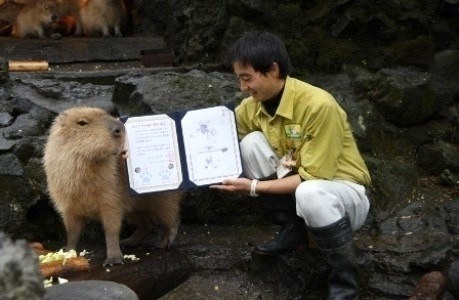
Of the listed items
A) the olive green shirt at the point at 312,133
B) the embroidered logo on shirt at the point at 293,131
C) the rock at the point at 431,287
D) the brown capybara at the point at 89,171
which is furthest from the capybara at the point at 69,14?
the rock at the point at 431,287

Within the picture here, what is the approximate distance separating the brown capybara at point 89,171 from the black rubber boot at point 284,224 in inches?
37.6

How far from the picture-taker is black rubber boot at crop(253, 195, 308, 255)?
4.54 meters

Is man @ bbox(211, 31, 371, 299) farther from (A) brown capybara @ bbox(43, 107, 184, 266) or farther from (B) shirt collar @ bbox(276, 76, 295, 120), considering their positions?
(A) brown capybara @ bbox(43, 107, 184, 266)

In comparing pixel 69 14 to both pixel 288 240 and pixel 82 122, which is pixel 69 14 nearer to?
pixel 82 122

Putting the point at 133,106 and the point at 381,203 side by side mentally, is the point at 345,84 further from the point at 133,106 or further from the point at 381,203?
the point at 133,106

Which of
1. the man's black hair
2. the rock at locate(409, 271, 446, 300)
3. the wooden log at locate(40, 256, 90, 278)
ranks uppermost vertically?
the man's black hair

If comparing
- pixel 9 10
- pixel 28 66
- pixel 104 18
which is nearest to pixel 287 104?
pixel 28 66

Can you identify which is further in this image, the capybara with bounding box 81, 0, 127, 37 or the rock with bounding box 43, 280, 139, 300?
the capybara with bounding box 81, 0, 127, 37

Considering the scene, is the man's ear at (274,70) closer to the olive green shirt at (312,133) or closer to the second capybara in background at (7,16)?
the olive green shirt at (312,133)

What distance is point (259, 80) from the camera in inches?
166

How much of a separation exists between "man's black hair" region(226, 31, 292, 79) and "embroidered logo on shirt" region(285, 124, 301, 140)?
33cm

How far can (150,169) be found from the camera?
14.5 ft

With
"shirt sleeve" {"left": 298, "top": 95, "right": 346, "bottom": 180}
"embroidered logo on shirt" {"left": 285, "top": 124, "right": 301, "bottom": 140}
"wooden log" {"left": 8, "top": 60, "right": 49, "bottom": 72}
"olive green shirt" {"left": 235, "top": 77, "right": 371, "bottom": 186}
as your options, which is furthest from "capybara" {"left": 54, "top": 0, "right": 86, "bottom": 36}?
"shirt sleeve" {"left": 298, "top": 95, "right": 346, "bottom": 180}

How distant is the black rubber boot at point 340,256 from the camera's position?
4156 millimetres
